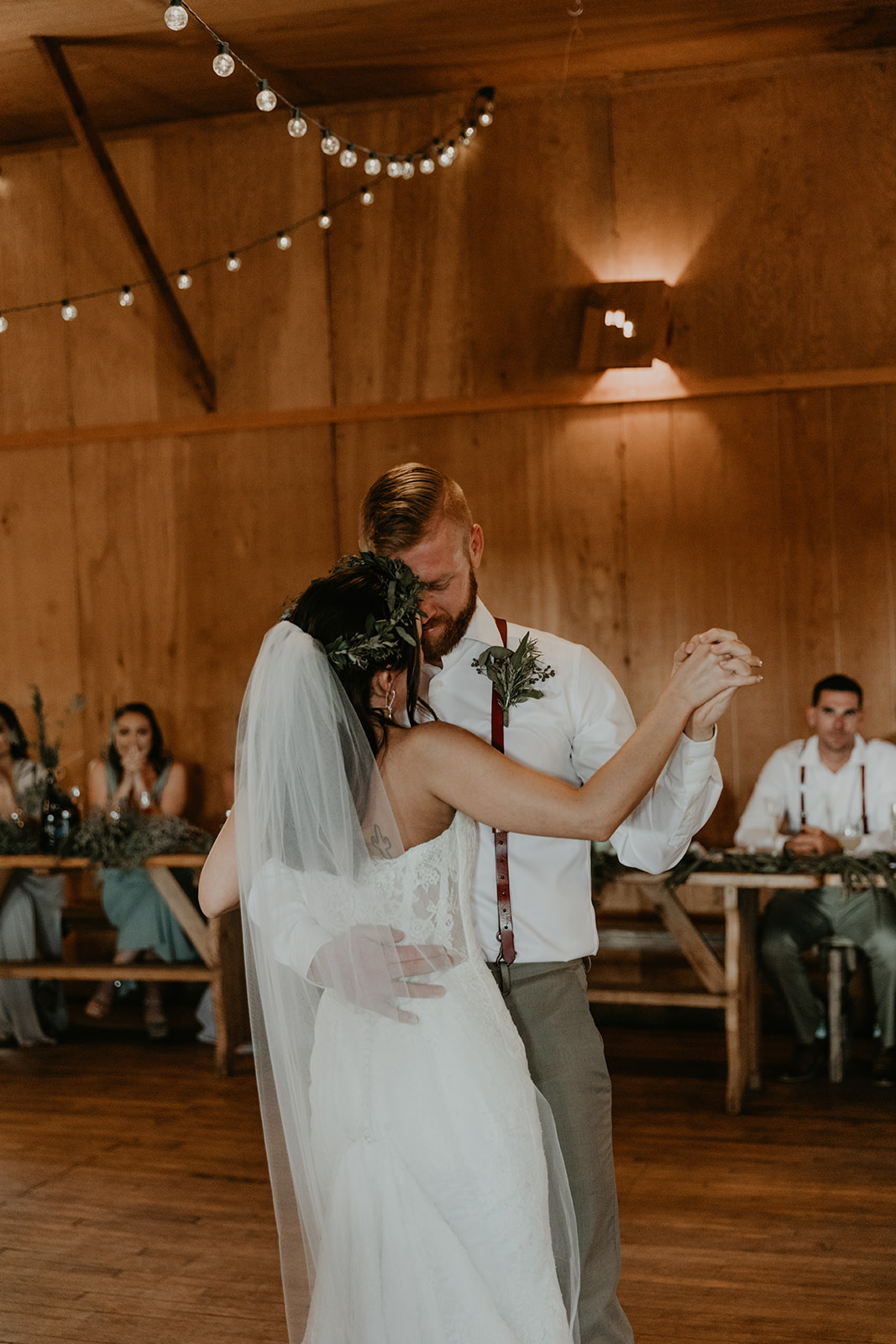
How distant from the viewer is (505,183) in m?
6.05

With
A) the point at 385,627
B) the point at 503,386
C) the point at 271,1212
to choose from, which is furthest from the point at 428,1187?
the point at 503,386

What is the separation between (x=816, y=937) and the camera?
5074 mm

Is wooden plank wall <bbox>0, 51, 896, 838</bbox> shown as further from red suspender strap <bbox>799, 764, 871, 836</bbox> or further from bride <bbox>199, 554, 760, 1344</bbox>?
bride <bbox>199, 554, 760, 1344</bbox>

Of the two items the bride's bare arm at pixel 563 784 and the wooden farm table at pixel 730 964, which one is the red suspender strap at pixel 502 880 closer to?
the bride's bare arm at pixel 563 784

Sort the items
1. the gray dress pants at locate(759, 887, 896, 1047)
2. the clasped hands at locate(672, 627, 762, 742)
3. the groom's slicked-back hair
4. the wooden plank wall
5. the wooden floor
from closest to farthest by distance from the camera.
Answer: the clasped hands at locate(672, 627, 762, 742) < the groom's slicked-back hair < the wooden floor < the gray dress pants at locate(759, 887, 896, 1047) < the wooden plank wall

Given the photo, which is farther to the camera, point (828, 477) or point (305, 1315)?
point (828, 477)

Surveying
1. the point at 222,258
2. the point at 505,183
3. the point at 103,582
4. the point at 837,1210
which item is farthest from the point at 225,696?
the point at 837,1210

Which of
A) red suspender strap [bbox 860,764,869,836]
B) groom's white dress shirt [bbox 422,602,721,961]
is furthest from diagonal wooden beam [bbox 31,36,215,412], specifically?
groom's white dress shirt [bbox 422,602,721,961]

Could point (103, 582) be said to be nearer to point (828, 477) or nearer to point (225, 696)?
point (225, 696)

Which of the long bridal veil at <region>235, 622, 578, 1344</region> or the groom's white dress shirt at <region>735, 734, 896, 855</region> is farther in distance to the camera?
the groom's white dress shirt at <region>735, 734, 896, 855</region>

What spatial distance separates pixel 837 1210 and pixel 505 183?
452cm

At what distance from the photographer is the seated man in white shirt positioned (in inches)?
193

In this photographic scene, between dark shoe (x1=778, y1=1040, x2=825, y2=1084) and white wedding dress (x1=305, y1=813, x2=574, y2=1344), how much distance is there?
124 inches

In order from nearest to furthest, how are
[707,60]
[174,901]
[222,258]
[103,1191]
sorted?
[103,1191] → [174,901] → [707,60] → [222,258]
